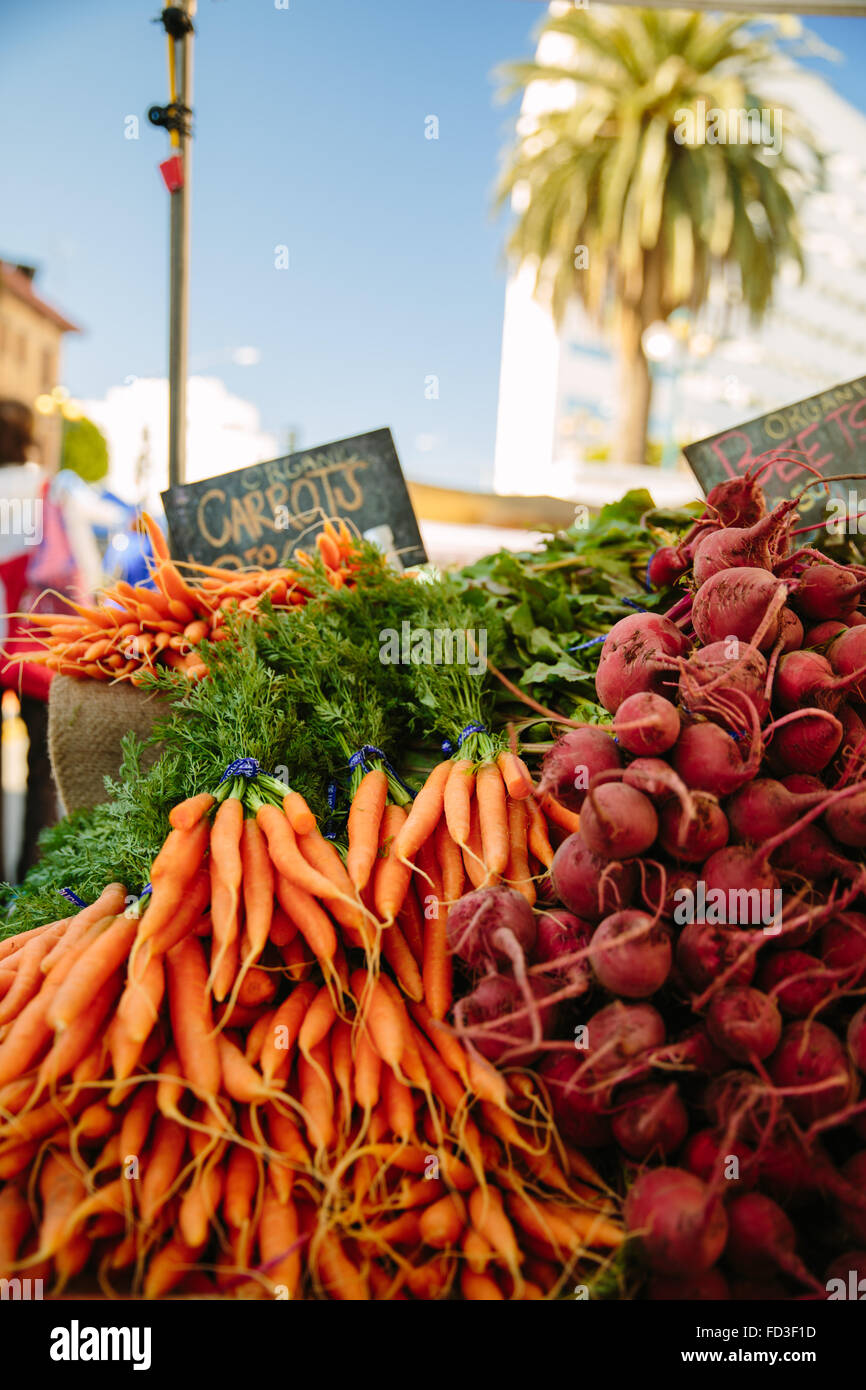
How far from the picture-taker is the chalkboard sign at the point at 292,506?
2754 millimetres

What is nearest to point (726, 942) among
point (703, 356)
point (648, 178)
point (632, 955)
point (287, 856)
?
point (632, 955)

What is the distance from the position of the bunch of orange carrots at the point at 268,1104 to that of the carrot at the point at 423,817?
0.04 m

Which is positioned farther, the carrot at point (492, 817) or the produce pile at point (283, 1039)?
the carrot at point (492, 817)

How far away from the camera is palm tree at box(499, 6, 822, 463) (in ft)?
41.8

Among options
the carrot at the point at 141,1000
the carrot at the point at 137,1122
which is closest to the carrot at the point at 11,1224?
the carrot at the point at 137,1122

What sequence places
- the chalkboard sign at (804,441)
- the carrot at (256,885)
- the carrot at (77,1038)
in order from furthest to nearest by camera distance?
1. the chalkboard sign at (804,441)
2. the carrot at (256,885)
3. the carrot at (77,1038)

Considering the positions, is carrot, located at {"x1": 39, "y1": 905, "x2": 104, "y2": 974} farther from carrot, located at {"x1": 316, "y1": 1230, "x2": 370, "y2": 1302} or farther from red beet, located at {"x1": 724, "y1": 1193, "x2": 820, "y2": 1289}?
red beet, located at {"x1": 724, "y1": 1193, "x2": 820, "y2": 1289}

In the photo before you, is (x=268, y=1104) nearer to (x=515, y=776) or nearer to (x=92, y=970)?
(x=92, y=970)

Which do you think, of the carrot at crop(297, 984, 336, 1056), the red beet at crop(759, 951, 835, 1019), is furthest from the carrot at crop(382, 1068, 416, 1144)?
the red beet at crop(759, 951, 835, 1019)

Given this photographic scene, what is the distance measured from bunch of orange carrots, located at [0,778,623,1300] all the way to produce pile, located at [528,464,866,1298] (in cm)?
16

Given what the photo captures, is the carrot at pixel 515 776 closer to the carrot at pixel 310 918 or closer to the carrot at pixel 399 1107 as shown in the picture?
the carrot at pixel 310 918

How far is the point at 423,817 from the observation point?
5.41 feet

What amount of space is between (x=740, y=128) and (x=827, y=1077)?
15638 mm
